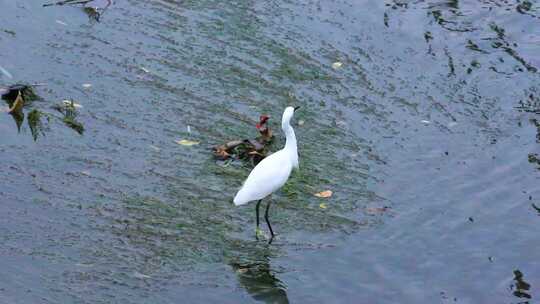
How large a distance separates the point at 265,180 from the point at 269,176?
0.05m

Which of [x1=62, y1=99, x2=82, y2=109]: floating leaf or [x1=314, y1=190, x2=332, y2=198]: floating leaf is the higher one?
[x1=314, y1=190, x2=332, y2=198]: floating leaf

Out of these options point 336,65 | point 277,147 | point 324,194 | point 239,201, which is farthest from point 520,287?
point 336,65

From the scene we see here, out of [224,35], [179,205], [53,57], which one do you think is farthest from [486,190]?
[53,57]

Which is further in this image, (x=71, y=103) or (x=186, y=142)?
(x=71, y=103)

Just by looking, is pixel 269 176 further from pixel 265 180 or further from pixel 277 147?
pixel 277 147

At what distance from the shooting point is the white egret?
25.5ft

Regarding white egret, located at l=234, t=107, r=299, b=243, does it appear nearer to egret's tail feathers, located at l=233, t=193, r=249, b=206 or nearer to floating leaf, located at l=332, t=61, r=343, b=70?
egret's tail feathers, located at l=233, t=193, r=249, b=206

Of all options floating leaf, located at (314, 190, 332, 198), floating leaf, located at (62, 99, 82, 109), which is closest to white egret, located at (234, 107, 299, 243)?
floating leaf, located at (314, 190, 332, 198)

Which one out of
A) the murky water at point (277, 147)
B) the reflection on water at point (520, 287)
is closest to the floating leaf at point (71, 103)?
the murky water at point (277, 147)

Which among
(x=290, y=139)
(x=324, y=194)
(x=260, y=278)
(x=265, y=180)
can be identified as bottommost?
(x=260, y=278)

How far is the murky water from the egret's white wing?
30 cm

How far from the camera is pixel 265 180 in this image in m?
7.82

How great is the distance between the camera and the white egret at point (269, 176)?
25.5 feet

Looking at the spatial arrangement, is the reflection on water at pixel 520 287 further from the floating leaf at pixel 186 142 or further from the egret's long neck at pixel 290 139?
the floating leaf at pixel 186 142
